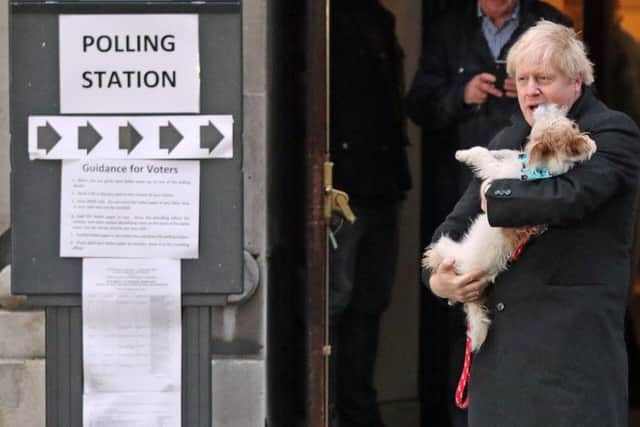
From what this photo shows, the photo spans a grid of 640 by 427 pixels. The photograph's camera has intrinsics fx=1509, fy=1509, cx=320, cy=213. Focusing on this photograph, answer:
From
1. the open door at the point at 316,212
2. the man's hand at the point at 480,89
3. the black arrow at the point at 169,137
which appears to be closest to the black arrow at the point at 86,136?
the black arrow at the point at 169,137

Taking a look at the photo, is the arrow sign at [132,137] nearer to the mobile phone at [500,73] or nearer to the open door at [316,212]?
the open door at [316,212]

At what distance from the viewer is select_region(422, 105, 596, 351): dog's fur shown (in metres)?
3.75

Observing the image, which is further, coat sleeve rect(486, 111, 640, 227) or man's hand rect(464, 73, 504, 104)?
man's hand rect(464, 73, 504, 104)

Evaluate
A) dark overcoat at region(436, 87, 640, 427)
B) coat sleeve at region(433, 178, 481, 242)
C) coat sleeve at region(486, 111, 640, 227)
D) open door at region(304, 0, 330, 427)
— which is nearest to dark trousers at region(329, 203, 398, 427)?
open door at region(304, 0, 330, 427)

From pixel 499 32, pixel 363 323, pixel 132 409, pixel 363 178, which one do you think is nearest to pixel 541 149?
pixel 132 409

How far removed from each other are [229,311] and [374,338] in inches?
55.9

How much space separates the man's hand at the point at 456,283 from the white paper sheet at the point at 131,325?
139 cm

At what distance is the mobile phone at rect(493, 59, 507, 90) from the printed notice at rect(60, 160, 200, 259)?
1.43m

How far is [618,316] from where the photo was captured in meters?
3.94

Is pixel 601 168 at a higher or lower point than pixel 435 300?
higher

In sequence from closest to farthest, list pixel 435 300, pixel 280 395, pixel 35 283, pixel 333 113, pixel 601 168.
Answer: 1. pixel 601 168
2. pixel 35 283
3. pixel 280 395
4. pixel 333 113
5. pixel 435 300

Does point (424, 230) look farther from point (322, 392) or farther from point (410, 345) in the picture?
point (322, 392)

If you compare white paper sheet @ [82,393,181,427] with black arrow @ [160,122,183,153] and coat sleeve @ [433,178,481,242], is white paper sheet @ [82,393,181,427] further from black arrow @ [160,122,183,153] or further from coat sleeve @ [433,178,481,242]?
coat sleeve @ [433,178,481,242]

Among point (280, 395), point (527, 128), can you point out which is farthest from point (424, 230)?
point (527, 128)
